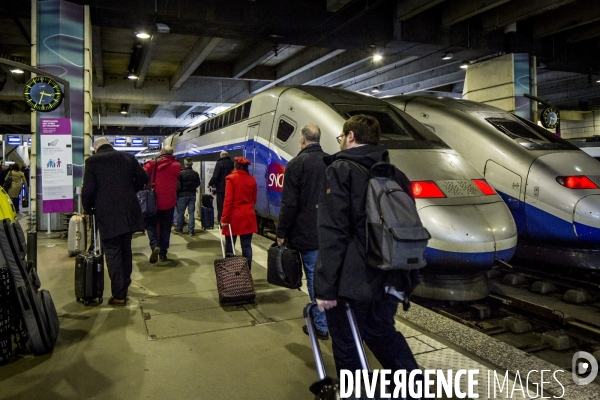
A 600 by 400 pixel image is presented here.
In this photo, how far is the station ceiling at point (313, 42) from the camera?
9984 mm

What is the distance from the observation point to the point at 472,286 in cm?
559

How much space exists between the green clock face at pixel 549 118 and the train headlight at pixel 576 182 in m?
7.05

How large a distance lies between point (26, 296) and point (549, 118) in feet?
43.3

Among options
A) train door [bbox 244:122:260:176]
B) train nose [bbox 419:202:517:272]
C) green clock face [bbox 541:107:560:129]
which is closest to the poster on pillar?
train door [bbox 244:122:260:176]

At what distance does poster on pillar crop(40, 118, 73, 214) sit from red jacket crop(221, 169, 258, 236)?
11.5ft

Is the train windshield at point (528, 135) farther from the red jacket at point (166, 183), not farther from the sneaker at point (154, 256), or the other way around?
the sneaker at point (154, 256)

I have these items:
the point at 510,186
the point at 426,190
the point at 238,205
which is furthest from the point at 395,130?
the point at 238,205

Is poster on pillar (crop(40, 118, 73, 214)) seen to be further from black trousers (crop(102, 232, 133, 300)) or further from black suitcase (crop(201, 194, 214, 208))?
black trousers (crop(102, 232, 133, 300))

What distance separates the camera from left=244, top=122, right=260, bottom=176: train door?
346 inches

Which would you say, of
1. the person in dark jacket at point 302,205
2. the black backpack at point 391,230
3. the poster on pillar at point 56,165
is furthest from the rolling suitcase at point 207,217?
the black backpack at point 391,230

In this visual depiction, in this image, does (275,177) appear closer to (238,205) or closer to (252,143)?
(252,143)

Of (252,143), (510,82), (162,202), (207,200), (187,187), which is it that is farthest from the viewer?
(510,82)

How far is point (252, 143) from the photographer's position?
891 centimetres

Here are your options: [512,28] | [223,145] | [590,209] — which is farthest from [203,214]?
[512,28]
